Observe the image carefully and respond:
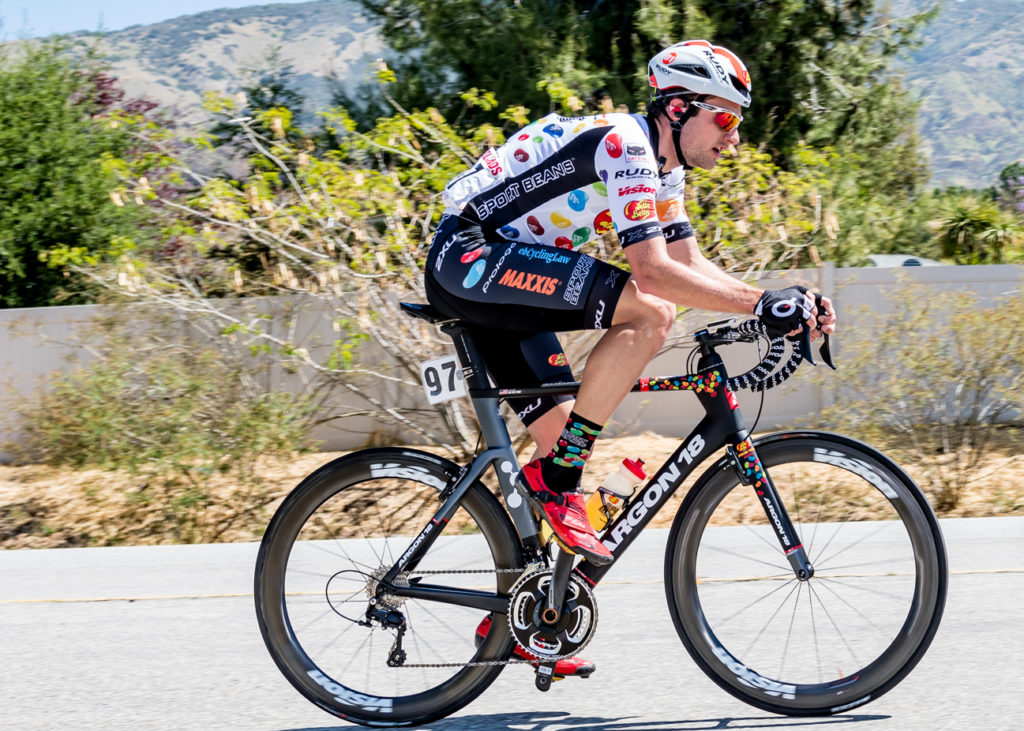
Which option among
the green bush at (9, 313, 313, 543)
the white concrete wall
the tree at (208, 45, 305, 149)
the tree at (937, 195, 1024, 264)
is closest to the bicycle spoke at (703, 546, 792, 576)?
the green bush at (9, 313, 313, 543)

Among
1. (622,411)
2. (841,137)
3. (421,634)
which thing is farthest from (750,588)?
(841,137)

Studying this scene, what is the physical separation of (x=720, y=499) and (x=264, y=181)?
591 centimetres

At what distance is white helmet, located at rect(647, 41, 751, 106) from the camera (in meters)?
3.22

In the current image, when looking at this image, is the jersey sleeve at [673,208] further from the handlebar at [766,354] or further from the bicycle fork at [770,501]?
the bicycle fork at [770,501]

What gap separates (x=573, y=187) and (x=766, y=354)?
2.47 feet

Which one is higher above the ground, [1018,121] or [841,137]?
[1018,121]

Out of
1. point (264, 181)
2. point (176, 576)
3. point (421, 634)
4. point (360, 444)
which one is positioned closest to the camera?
point (421, 634)

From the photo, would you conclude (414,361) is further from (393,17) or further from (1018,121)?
(1018,121)

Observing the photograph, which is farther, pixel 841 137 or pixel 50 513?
pixel 841 137

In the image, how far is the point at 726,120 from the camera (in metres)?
3.28

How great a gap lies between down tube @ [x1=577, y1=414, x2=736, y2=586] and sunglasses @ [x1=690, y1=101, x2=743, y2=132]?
866mm

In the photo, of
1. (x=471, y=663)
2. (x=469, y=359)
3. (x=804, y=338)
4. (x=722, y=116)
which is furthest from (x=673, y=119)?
(x=471, y=663)

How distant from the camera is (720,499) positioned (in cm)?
340

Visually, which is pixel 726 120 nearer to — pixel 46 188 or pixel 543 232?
pixel 543 232
